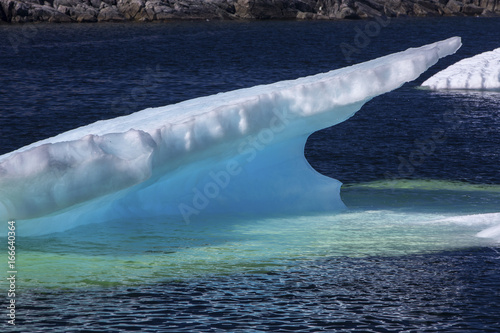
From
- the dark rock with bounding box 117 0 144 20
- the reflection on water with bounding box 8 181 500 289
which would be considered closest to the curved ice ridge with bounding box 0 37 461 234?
the reflection on water with bounding box 8 181 500 289

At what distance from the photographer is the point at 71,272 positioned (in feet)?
34.0

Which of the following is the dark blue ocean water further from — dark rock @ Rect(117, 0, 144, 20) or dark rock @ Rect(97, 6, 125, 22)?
dark rock @ Rect(117, 0, 144, 20)

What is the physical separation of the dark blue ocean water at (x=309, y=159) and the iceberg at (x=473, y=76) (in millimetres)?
1565

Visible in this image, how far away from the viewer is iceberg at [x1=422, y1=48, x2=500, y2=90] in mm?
35531

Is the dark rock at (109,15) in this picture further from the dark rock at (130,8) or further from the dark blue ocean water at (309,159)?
the dark blue ocean water at (309,159)

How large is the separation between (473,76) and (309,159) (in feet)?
57.2

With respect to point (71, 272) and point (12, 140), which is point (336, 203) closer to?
point (71, 272)

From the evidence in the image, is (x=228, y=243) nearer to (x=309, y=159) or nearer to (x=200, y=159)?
(x=200, y=159)

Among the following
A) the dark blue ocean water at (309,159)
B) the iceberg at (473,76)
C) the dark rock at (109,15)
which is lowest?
the dark blue ocean water at (309,159)

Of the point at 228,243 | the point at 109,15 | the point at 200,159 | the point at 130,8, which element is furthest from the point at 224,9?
the point at 228,243

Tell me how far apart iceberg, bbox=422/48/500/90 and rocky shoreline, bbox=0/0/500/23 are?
7432cm

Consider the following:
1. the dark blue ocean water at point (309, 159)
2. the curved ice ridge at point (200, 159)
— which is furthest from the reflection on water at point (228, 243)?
the curved ice ridge at point (200, 159)

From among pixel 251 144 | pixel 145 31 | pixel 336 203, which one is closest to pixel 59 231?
pixel 251 144

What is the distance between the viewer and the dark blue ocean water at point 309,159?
29.0 feet
